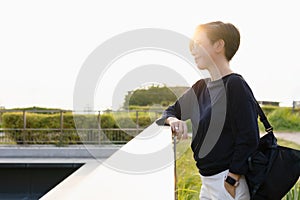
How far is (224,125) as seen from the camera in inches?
49.1

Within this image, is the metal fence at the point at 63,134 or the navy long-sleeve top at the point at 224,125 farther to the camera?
the metal fence at the point at 63,134

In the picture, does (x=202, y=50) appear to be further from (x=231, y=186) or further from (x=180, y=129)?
(x=231, y=186)

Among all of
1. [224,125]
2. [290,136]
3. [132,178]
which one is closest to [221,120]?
[224,125]

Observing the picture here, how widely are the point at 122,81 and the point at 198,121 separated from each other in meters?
3.28

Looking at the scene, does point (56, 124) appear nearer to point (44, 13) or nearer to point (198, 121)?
point (44, 13)

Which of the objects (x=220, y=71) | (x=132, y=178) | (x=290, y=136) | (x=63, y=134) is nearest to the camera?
(x=220, y=71)

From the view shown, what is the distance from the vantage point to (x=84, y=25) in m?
6.37

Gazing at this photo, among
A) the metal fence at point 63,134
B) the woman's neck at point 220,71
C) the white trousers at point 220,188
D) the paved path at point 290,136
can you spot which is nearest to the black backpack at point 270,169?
the white trousers at point 220,188

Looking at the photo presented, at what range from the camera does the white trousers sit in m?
1.24

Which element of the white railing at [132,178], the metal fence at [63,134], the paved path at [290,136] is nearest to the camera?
the white railing at [132,178]

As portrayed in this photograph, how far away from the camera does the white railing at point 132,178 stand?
130 centimetres

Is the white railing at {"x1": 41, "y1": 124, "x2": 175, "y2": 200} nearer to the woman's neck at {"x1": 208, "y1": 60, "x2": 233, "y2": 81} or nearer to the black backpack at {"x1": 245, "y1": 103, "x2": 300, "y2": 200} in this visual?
the black backpack at {"x1": 245, "y1": 103, "x2": 300, "y2": 200}

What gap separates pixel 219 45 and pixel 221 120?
0.25 m

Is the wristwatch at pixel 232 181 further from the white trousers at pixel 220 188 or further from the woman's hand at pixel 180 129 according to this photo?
the woman's hand at pixel 180 129
